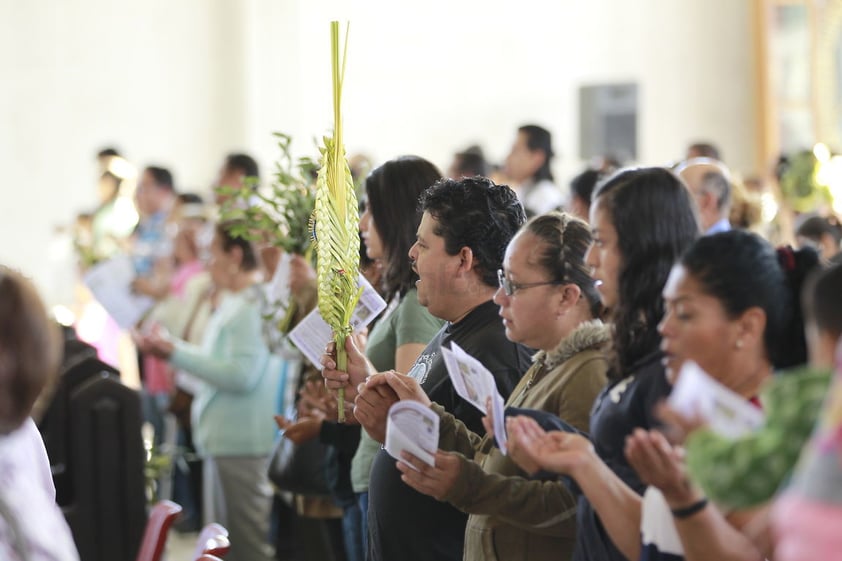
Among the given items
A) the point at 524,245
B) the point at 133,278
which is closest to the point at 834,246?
the point at 524,245

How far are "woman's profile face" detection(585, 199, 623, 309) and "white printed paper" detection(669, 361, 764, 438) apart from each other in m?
0.89

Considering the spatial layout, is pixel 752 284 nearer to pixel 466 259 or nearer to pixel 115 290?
pixel 466 259

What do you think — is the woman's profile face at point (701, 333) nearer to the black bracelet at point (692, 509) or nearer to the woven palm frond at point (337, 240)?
the black bracelet at point (692, 509)

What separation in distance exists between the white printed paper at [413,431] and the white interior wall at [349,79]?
1149 centimetres

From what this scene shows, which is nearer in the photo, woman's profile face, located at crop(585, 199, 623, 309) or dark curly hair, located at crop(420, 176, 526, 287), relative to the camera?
woman's profile face, located at crop(585, 199, 623, 309)

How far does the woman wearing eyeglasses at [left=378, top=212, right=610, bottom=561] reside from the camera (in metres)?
3.04

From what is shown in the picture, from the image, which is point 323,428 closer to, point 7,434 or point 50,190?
point 7,434

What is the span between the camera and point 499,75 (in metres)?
14.9

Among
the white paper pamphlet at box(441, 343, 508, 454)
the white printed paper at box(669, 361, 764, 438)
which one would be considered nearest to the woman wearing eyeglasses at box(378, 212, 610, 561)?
the white paper pamphlet at box(441, 343, 508, 454)

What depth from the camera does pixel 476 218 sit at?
369cm

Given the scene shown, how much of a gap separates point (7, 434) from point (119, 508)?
9.94ft

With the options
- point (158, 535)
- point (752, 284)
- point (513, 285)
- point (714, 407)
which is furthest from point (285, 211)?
point (714, 407)

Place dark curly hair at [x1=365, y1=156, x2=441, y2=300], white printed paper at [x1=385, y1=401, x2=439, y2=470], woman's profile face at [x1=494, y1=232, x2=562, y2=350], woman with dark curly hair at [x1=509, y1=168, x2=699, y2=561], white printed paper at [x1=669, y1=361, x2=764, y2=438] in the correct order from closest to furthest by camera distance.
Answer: white printed paper at [x1=669, y1=361, x2=764, y2=438] → woman with dark curly hair at [x1=509, y1=168, x2=699, y2=561] → white printed paper at [x1=385, y1=401, x2=439, y2=470] → woman's profile face at [x1=494, y1=232, x2=562, y2=350] → dark curly hair at [x1=365, y1=156, x2=441, y2=300]

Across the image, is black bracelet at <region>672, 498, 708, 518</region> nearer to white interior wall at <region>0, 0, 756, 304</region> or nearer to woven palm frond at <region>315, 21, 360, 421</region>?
woven palm frond at <region>315, 21, 360, 421</region>
